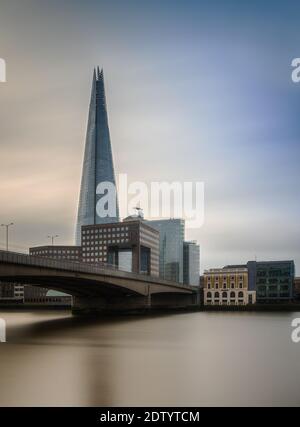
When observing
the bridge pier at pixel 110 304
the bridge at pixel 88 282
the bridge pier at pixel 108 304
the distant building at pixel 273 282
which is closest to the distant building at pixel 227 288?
the distant building at pixel 273 282

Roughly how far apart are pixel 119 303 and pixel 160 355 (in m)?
64.6

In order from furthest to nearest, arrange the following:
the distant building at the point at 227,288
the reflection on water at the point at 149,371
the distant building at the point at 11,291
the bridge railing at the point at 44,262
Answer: the distant building at the point at 11,291 → the distant building at the point at 227,288 → the bridge railing at the point at 44,262 → the reflection on water at the point at 149,371

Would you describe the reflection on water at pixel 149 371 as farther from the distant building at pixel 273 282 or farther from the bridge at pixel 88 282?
the distant building at pixel 273 282

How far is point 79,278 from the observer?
227 ft

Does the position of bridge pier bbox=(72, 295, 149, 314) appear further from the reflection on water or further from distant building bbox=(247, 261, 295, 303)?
distant building bbox=(247, 261, 295, 303)

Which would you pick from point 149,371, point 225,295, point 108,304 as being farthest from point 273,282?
point 149,371

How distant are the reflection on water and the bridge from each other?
1013 cm

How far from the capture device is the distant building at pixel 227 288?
5551 inches

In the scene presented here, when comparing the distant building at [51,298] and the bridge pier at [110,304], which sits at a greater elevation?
the bridge pier at [110,304]

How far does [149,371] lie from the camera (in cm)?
2911

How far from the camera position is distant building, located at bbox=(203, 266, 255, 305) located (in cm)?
14100

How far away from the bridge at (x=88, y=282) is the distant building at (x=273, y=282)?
31395 millimetres

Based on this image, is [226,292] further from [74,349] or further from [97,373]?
[97,373]

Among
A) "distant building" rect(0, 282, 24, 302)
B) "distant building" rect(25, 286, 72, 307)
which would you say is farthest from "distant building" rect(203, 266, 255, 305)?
"distant building" rect(0, 282, 24, 302)
